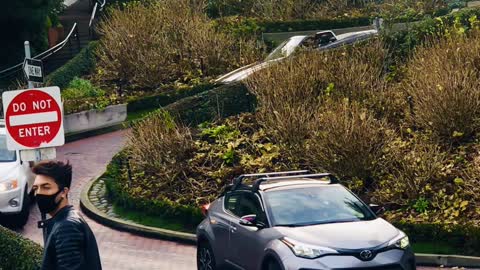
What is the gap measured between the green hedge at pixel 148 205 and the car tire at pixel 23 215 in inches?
89.7

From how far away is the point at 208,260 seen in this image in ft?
44.6

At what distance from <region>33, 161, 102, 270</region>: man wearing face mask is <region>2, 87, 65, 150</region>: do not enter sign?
6.29 meters

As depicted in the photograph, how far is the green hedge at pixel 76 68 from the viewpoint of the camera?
33781 mm

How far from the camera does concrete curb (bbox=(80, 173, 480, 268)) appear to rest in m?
14.9

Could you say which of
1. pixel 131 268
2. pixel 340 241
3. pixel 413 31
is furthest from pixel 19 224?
pixel 413 31

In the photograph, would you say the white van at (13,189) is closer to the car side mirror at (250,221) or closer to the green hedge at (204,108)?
the green hedge at (204,108)

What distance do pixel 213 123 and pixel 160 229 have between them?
197 inches

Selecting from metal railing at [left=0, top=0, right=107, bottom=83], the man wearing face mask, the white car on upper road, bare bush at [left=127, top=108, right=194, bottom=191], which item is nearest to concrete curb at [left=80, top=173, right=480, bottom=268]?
bare bush at [left=127, top=108, right=194, bottom=191]

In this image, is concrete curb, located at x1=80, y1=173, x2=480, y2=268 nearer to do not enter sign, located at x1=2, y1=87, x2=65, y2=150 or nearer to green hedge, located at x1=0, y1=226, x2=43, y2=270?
do not enter sign, located at x1=2, y1=87, x2=65, y2=150

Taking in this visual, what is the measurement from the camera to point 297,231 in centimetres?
1170

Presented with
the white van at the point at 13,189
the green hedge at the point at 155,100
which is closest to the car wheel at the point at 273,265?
the white van at the point at 13,189

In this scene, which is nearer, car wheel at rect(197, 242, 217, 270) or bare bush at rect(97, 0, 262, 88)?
car wheel at rect(197, 242, 217, 270)

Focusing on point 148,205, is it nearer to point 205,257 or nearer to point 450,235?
point 205,257

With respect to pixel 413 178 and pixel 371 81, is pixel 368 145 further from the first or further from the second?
pixel 371 81
